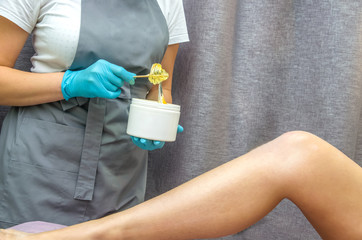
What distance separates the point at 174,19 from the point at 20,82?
0.51 m

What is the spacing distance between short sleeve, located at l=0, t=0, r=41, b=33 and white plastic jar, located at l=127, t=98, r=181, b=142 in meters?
0.34

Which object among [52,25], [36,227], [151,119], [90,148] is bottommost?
[36,227]

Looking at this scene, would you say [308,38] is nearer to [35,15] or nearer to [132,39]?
[132,39]

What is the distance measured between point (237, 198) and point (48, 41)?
62cm

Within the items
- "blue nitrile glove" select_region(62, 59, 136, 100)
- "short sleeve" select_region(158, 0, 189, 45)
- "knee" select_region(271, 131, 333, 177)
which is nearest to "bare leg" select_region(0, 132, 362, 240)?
"knee" select_region(271, 131, 333, 177)

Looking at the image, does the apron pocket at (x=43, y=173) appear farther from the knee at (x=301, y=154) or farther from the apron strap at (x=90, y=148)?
the knee at (x=301, y=154)

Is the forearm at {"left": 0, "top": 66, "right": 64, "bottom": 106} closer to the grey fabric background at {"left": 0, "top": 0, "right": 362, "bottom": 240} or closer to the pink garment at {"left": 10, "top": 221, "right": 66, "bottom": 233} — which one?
the pink garment at {"left": 10, "top": 221, "right": 66, "bottom": 233}

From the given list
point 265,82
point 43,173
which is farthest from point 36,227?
point 265,82

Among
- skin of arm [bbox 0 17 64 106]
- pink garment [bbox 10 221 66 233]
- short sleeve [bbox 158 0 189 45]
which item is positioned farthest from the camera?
short sleeve [bbox 158 0 189 45]

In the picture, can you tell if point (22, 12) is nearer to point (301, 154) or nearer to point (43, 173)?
point (43, 173)

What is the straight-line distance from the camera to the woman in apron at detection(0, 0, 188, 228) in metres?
0.97

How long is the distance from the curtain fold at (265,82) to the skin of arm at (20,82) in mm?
576

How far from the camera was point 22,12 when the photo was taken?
937mm

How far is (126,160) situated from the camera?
1.12 m
